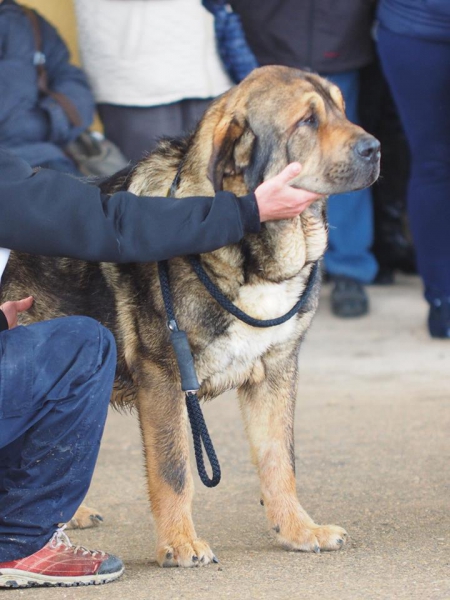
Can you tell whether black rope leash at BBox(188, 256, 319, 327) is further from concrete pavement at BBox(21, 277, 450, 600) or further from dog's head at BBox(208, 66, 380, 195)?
concrete pavement at BBox(21, 277, 450, 600)

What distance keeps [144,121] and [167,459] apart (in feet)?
9.15

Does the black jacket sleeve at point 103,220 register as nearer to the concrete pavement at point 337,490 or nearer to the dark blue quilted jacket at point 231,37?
the concrete pavement at point 337,490

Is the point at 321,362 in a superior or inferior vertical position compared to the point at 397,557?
inferior

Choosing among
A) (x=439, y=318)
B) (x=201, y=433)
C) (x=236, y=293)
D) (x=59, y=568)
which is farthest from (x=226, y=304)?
(x=439, y=318)

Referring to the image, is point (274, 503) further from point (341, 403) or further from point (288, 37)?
point (288, 37)

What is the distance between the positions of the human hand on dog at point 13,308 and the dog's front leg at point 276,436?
2.59ft

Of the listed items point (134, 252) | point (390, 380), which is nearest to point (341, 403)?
point (390, 380)

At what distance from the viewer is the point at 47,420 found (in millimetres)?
2979

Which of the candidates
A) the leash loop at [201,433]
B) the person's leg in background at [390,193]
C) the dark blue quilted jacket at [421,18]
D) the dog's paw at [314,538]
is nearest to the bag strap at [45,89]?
the dark blue quilted jacket at [421,18]

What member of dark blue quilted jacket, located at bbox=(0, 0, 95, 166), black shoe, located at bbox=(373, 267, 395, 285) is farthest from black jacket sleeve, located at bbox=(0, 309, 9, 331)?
black shoe, located at bbox=(373, 267, 395, 285)

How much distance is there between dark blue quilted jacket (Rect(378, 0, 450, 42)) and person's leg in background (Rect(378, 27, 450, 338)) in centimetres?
4

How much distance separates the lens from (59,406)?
2967 mm

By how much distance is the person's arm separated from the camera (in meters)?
2.95

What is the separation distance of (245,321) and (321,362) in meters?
2.51
